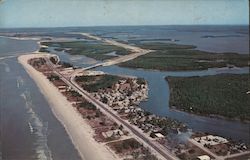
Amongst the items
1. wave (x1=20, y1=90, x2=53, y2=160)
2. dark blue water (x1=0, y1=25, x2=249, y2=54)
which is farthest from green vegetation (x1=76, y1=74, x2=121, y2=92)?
wave (x1=20, y1=90, x2=53, y2=160)

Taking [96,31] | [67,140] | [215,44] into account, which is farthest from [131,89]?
[215,44]

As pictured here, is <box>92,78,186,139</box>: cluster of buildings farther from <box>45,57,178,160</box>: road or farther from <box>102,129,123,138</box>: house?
<box>102,129,123,138</box>: house

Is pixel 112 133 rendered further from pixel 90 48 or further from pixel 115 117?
pixel 90 48

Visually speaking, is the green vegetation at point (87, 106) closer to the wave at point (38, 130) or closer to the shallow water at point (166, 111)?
the shallow water at point (166, 111)

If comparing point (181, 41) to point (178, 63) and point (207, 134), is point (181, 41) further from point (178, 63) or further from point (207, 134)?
point (207, 134)

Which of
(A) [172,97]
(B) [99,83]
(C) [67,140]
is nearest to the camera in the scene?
(C) [67,140]
